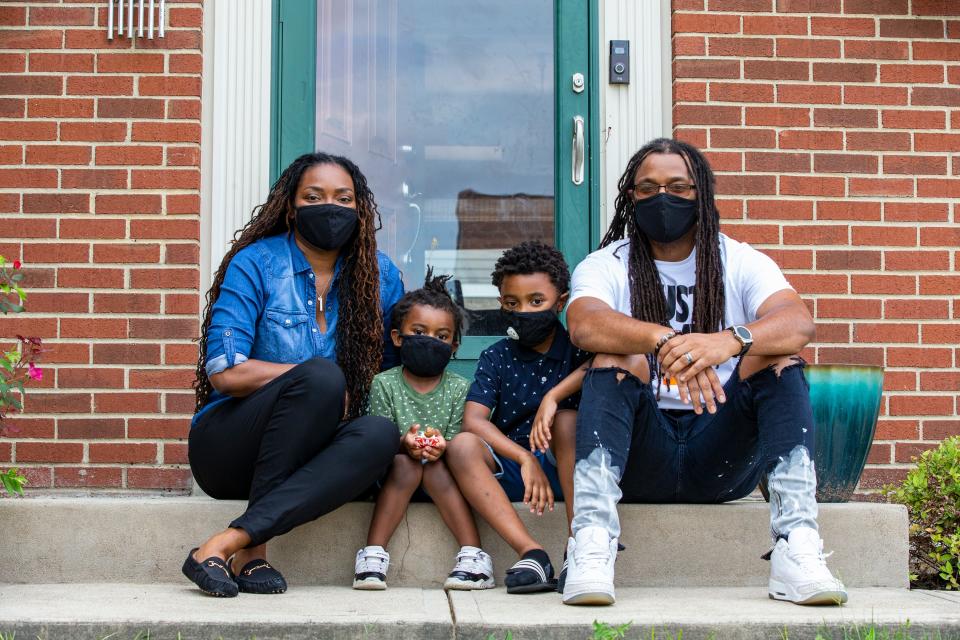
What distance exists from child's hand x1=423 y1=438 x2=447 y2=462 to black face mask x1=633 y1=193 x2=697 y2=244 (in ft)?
3.04

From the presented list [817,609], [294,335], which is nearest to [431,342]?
[294,335]

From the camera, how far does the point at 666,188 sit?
3.34 m

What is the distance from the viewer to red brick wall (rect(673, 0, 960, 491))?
424 cm

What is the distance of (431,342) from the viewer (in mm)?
3371

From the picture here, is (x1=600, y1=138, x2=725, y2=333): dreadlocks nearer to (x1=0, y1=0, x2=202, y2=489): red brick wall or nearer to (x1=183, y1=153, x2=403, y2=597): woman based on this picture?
(x1=183, y1=153, x2=403, y2=597): woman

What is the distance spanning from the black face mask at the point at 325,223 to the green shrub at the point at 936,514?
202cm

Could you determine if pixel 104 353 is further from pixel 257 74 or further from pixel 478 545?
pixel 478 545

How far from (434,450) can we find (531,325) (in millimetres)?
525

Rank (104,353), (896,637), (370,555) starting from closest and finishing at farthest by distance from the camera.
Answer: (896,637), (370,555), (104,353)

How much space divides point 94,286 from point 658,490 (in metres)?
2.28

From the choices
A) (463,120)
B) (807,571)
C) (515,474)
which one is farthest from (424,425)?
(463,120)

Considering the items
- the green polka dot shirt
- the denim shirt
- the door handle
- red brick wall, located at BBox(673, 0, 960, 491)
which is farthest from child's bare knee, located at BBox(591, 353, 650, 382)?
the door handle

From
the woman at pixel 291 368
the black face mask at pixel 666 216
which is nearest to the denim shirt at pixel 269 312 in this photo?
the woman at pixel 291 368

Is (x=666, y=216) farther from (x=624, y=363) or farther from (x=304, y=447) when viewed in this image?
(x=304, y=447)
